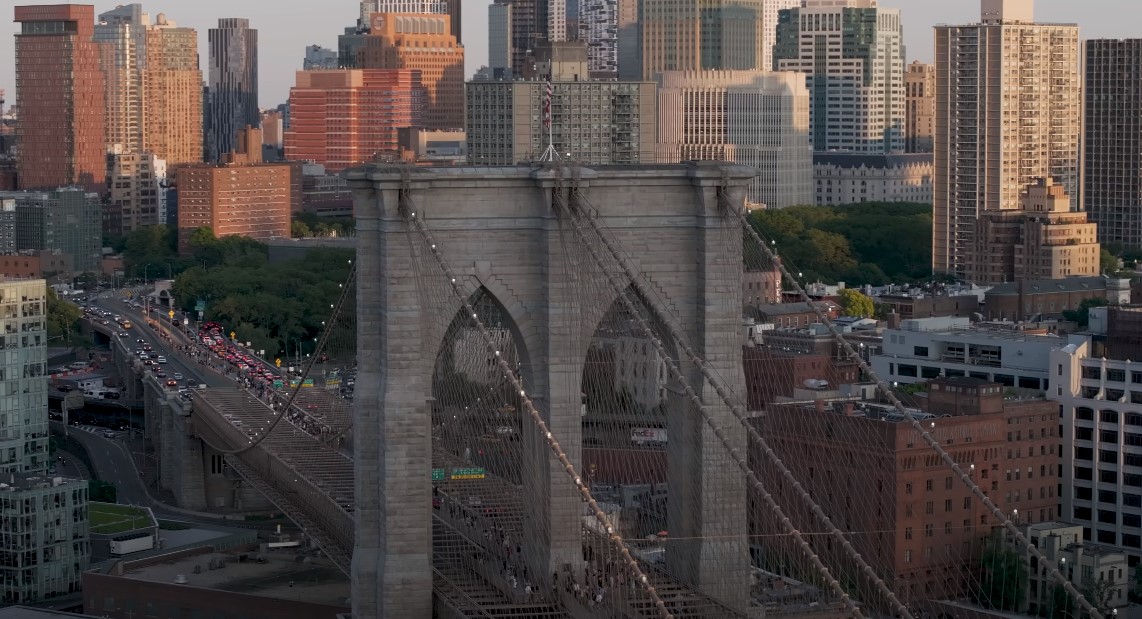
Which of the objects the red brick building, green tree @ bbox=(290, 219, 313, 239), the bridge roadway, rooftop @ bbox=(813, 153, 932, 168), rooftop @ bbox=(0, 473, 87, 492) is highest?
rooftop @ bbox=(813, 153, 932, 168)

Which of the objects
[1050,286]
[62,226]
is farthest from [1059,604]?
[62,226]

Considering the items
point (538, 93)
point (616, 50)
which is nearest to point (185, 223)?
point (538, 93)

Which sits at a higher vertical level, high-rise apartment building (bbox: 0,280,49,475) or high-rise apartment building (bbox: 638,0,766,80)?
high-rise apartment building (bbox: 638,0,766,80)

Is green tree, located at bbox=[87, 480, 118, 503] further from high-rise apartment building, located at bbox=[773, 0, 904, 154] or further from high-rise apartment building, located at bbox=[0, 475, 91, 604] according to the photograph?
high-rise apartment building, located at bbox=[773, 0, 904, 154]

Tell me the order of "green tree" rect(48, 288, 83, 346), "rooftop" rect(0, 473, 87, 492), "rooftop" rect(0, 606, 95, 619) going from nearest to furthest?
"rooftop" rect(0, 606, 95, 619) → "rooftop" rect(0, 473, 87, 492) → "green tree" rect(48, 288, 83, 346)

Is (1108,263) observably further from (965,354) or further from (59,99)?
(59,99)

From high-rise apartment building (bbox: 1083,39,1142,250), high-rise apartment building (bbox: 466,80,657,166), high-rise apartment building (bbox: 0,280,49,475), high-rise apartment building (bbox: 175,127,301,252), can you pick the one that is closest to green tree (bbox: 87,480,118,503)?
high-rise apartment building (bbox: 0,280,49,475)

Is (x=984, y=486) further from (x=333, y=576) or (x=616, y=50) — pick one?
(x=616, y=50)
